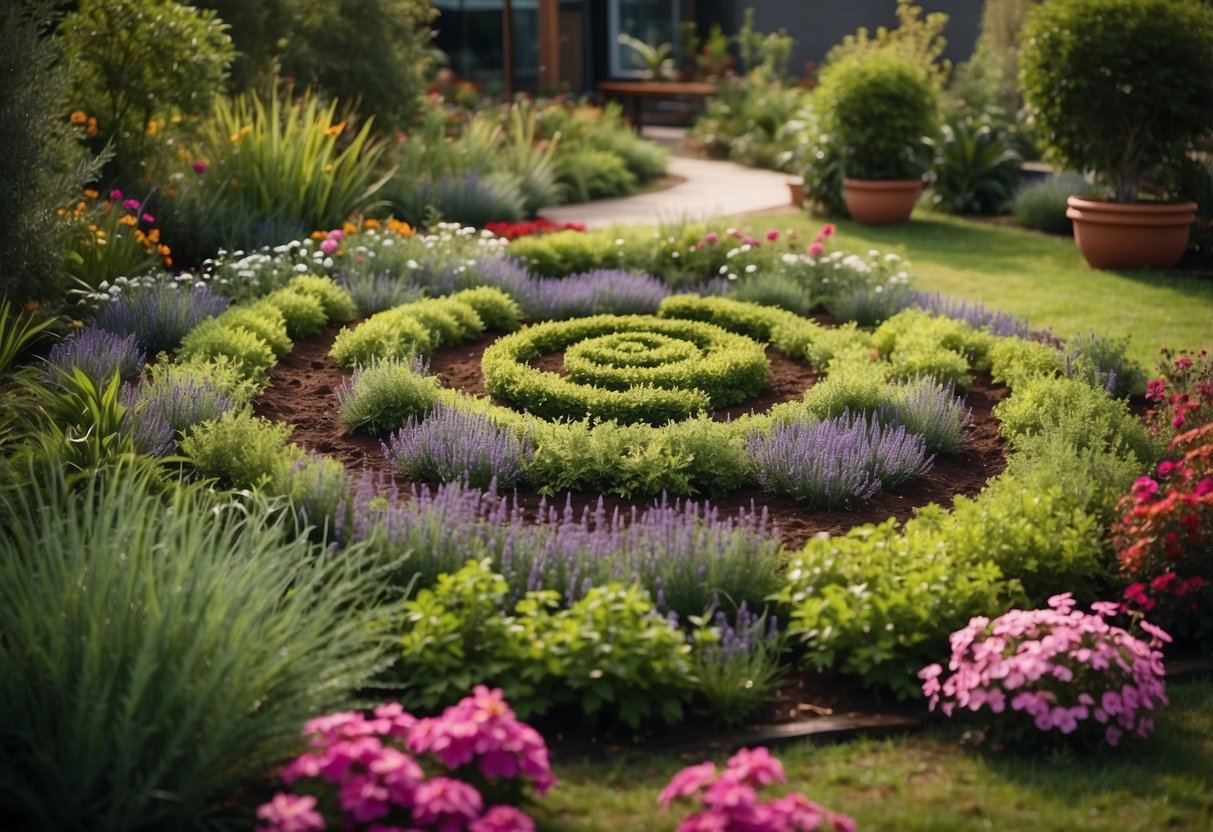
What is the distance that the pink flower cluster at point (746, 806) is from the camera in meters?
3.15

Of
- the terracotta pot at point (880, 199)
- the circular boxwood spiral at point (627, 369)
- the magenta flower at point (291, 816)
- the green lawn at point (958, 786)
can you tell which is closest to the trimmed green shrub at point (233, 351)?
the circular boxwood spiral at point (627, 369)

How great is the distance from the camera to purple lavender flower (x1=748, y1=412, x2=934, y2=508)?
5.83 m

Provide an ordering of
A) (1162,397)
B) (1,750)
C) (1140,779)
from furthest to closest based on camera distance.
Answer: (1162,397) → (1140,779) → (1,750)

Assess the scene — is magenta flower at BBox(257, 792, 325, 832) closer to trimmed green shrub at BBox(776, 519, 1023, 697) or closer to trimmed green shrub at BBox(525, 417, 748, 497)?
trimmed green shrub at BBox(776, 519, 1023, 697)

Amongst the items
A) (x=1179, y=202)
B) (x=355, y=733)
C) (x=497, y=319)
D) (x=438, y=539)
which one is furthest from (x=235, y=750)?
(x=1179, y=202)

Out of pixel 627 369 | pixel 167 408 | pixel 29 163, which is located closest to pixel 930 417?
pixel 627 369

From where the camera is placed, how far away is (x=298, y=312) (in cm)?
834

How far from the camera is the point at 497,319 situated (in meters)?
8.75

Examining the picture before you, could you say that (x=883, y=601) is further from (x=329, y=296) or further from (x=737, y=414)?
(x=329, y=296)

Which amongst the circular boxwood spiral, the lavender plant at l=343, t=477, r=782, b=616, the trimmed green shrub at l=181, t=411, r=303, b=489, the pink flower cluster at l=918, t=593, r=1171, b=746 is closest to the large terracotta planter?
the circular boxwood spiral

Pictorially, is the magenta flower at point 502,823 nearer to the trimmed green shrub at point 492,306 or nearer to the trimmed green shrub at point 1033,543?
the trimmed green shrub at point 1033,543

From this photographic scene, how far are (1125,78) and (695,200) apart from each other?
533 cm

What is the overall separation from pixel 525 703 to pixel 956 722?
4.53 ft

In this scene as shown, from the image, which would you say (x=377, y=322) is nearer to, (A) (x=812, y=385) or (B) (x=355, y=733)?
(A) (x=812, y=385)
